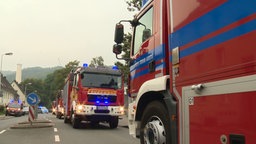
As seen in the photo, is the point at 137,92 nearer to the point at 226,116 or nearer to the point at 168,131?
the point at 168,131

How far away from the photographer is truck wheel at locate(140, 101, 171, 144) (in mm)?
6031

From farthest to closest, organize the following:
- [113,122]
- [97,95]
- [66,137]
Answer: [113,122]
[97,95]
[66,137]

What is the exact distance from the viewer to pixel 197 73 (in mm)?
5031

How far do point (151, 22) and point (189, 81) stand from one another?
202 cm

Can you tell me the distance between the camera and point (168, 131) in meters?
5.89

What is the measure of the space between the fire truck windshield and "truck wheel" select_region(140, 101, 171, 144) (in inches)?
477

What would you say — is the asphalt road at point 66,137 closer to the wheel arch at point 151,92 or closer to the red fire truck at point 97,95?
the red fire truck at point 97,95

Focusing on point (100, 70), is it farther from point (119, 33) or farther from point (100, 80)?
point (119, 33)

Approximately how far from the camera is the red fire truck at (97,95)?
18.9 m

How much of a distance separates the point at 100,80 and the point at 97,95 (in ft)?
2.41

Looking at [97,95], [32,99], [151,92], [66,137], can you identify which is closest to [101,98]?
[97,95]

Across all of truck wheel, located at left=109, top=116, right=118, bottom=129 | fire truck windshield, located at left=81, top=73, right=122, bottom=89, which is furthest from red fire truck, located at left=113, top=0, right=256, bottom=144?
truck wheel, located at left=109, top=116, right=118, bottom=129

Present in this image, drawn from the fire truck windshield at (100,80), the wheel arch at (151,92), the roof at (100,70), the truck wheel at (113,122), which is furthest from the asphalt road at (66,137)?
the wheel arch at (151,92)

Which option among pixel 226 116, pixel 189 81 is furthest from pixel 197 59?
pixel 226 116
